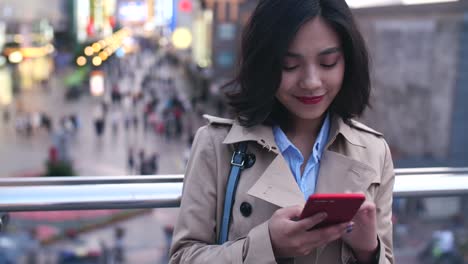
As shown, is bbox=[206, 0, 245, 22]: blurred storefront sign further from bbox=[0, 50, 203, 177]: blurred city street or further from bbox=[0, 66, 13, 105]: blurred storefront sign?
bbox=[0, 66, 13, 105]: blurred storefront sign

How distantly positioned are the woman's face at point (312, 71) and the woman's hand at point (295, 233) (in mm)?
298

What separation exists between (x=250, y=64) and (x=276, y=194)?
1.01ft

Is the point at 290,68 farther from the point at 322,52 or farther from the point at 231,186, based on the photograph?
the point at 231,186

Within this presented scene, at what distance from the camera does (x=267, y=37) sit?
125cm

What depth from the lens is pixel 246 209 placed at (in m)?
1.28

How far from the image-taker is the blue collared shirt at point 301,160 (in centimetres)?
136

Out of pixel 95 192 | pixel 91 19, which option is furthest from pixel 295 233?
pixel 91 19

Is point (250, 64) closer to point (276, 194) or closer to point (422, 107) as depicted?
point (276, 194)

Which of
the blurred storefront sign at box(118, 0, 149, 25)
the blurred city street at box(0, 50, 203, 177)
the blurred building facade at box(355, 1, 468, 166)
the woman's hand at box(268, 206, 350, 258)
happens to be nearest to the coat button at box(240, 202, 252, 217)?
the woman's hand at box(268, 206, 350, 258)

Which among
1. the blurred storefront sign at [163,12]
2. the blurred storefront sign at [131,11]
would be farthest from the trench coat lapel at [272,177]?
the blurred storefront sign at [163,12]

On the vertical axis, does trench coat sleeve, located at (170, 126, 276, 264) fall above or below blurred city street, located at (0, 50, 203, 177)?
above

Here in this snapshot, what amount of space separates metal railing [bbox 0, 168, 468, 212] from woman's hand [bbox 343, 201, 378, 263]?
58 centimetres

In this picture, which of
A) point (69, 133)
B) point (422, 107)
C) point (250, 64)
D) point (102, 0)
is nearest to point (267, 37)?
point (250, 64)

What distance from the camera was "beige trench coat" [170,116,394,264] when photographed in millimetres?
1250
